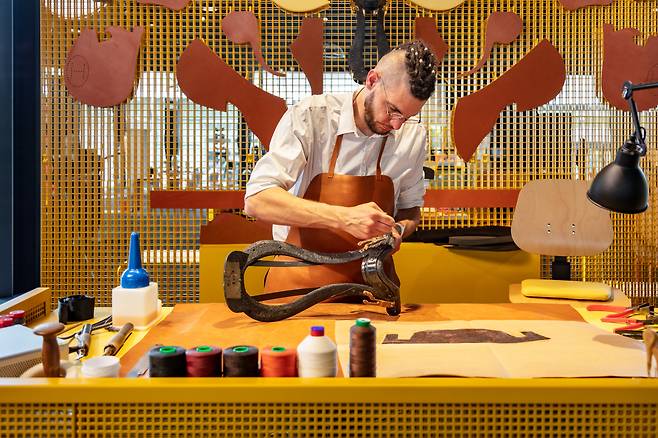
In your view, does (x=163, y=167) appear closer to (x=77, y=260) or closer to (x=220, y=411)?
(x=77, y=260)

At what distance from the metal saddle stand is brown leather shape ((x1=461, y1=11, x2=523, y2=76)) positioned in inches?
99.3

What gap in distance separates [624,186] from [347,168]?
1158 mm

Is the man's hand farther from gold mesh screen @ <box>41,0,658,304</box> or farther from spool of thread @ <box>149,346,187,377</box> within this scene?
gold mesh screen @ <box>41,0,658,304</box>

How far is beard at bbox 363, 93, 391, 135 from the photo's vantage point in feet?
7.98

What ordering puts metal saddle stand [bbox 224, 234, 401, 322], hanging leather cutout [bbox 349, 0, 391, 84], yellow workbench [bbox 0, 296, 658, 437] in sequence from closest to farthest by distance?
yellow workbench [bbox 0, 296, 658, 437] < metal saddle stand [bbox 224, 234, 401, 322] < hanging leather cutout [bbox 349, 0, 391, 84]

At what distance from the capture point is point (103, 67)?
4262mm

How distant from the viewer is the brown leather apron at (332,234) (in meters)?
2.47

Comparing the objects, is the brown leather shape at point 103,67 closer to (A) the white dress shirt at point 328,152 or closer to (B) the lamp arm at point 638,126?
(A) the white dress shirt at point 328,152

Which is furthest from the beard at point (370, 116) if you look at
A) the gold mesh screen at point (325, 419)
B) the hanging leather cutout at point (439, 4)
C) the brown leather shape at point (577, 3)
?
the brown leather shape at point (577, 3)

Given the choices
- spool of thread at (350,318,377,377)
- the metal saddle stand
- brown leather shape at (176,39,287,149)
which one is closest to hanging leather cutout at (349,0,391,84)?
brown leather shape at (176,39,287,149)

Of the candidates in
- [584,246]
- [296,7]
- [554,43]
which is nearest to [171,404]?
[584,246]

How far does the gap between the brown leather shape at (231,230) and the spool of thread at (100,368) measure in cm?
290

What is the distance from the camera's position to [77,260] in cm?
432

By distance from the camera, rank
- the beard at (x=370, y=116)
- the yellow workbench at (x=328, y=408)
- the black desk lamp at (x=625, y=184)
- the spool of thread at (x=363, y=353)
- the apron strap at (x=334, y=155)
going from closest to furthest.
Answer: the yellow workbench at (x=328, y=408)
the spool of thread at (x=363, y=353)
the black desk lamp at (x=625, y=184)
the beard at (x=370, y=116)
the apron strap at (x=334, y=155)
